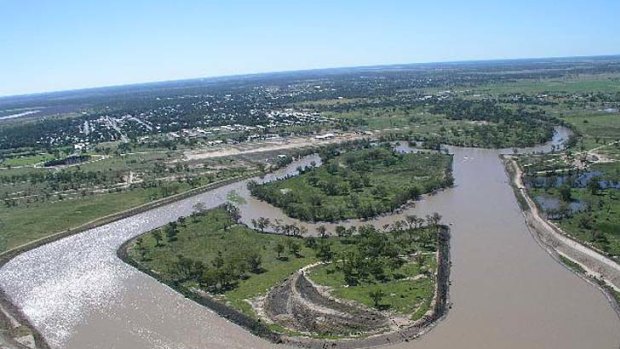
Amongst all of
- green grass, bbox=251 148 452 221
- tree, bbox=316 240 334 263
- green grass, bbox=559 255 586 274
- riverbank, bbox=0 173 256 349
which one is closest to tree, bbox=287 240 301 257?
tree, bbox=316 240 334 263

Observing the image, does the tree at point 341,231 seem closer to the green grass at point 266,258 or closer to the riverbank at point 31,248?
the green grass at point 266,258

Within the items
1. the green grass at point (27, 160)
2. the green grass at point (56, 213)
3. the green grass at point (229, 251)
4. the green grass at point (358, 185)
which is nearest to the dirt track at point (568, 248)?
the green grass at point (358, 185)

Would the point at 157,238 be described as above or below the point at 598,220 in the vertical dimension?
above

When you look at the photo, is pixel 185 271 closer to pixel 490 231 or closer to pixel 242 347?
pixel 242 347

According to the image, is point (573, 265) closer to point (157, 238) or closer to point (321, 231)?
point (321, 231)

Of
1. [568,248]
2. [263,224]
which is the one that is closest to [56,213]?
[263,224]

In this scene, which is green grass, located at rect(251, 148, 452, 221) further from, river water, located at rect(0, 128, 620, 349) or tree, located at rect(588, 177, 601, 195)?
tree, located at rect(588, 177, 601, 195)

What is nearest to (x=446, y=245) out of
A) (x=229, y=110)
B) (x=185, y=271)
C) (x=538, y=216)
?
(x=538, y=216)
